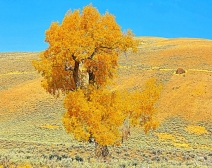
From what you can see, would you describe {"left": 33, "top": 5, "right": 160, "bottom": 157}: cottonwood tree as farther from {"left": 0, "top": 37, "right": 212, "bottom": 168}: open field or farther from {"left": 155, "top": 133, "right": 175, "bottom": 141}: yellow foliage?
{"left": 155, "top": 133, "right": 175, "bottom": 141}: yellow foliage

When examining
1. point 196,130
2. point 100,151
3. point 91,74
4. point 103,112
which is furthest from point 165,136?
point 103,112

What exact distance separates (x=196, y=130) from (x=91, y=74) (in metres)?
25.8

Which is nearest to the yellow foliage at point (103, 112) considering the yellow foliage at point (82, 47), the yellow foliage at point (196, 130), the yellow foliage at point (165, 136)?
the yellow foliage at point (82, 47)

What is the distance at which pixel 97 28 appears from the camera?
18500mm

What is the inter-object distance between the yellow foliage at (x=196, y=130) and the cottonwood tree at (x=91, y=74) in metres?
23.0

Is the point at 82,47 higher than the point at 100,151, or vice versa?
the point at 82,47

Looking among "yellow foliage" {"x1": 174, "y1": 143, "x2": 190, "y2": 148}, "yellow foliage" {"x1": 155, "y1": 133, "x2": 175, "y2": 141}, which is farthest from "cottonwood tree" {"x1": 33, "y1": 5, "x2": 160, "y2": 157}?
"yellow foliage" {"x1": 155, "y1": 133, "x2": 175, "y2": 141}

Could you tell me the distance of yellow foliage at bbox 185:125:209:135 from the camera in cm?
4100

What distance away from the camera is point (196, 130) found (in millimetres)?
41656

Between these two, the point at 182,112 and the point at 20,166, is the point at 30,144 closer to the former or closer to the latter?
the point at 20,166

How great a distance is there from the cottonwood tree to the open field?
2608 mm

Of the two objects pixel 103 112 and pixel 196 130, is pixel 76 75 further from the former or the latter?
pixel 196 130

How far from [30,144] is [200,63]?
1947 inches

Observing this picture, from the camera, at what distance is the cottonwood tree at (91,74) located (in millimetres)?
18125
